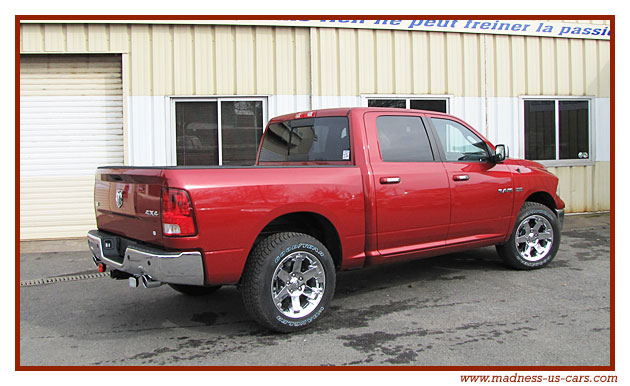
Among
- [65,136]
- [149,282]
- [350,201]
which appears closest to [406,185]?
[350,201]

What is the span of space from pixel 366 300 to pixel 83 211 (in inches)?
242

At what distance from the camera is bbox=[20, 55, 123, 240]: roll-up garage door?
9.42 metres

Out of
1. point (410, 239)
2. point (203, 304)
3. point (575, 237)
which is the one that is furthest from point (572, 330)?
point (575, 237)

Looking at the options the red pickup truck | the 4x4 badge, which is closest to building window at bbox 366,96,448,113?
the red pickup truck

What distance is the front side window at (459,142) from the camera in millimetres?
5812

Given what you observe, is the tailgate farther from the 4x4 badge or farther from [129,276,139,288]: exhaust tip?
[129,276,139,288]: exhaust tip

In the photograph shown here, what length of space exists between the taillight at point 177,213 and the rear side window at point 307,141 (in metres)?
1.75

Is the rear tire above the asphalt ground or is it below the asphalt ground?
above

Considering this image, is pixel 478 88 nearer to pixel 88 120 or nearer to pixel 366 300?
pixel 366 300

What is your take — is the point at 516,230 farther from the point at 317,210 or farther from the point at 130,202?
the point at 130,202

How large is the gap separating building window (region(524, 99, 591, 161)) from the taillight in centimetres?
869

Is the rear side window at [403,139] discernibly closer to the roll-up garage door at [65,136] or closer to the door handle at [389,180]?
the door handle at [389,180]

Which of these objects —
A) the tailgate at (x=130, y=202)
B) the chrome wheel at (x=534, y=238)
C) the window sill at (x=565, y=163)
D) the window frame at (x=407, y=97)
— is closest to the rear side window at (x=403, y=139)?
the chrome wheel at (x=534, y=238)

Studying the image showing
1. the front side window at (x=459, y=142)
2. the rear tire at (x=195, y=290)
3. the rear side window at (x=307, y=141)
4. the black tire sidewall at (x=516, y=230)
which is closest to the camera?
the rear side window at (x=307, y=141)
